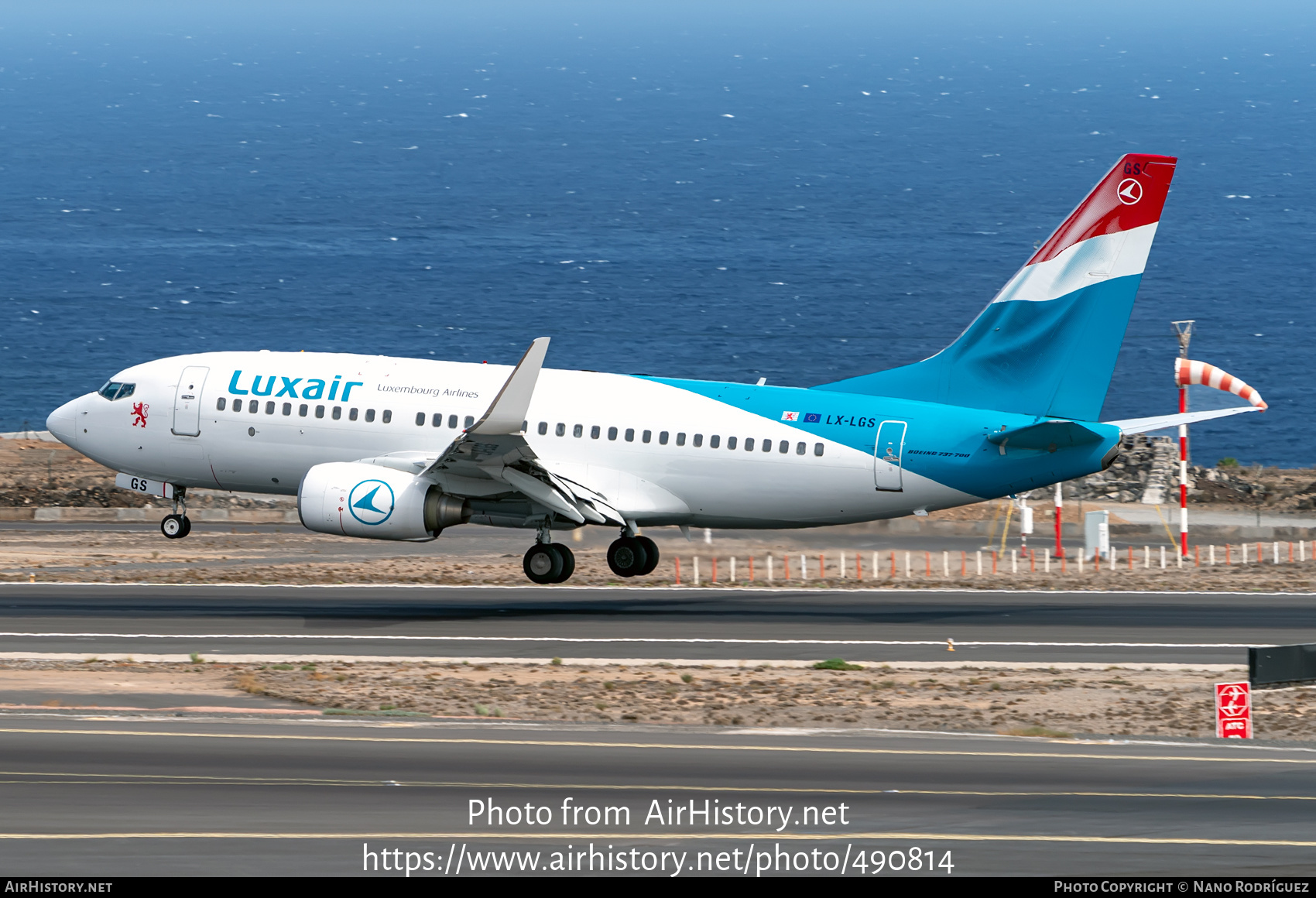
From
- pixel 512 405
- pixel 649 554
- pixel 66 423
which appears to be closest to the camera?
pixel 512 405

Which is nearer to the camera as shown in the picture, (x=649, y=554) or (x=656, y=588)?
(x=649, y=554)

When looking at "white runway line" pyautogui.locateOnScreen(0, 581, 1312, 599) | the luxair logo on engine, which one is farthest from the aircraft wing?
"white runway line" pyautogui.locateOnScreen(0, 581, 1312, 599)

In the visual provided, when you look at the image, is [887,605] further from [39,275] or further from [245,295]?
[39,275]

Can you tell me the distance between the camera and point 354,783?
746 inches

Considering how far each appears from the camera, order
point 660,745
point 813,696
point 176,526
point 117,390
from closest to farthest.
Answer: point 660,745
point 813,696
point 176,526
point 117,390

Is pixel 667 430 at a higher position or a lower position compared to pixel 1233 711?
higher

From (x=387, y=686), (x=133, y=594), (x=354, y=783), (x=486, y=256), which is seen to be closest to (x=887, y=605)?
(x=387, y=686)

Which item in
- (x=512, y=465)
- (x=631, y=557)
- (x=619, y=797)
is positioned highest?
(x=512, y=465)

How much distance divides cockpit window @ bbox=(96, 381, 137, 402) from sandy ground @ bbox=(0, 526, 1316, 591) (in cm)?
448

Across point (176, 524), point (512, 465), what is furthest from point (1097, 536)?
point (176, 524)

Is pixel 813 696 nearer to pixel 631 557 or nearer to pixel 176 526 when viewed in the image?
pixel 631 557

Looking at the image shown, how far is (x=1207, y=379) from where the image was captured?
49.7 m

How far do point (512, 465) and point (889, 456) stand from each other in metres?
7.86
